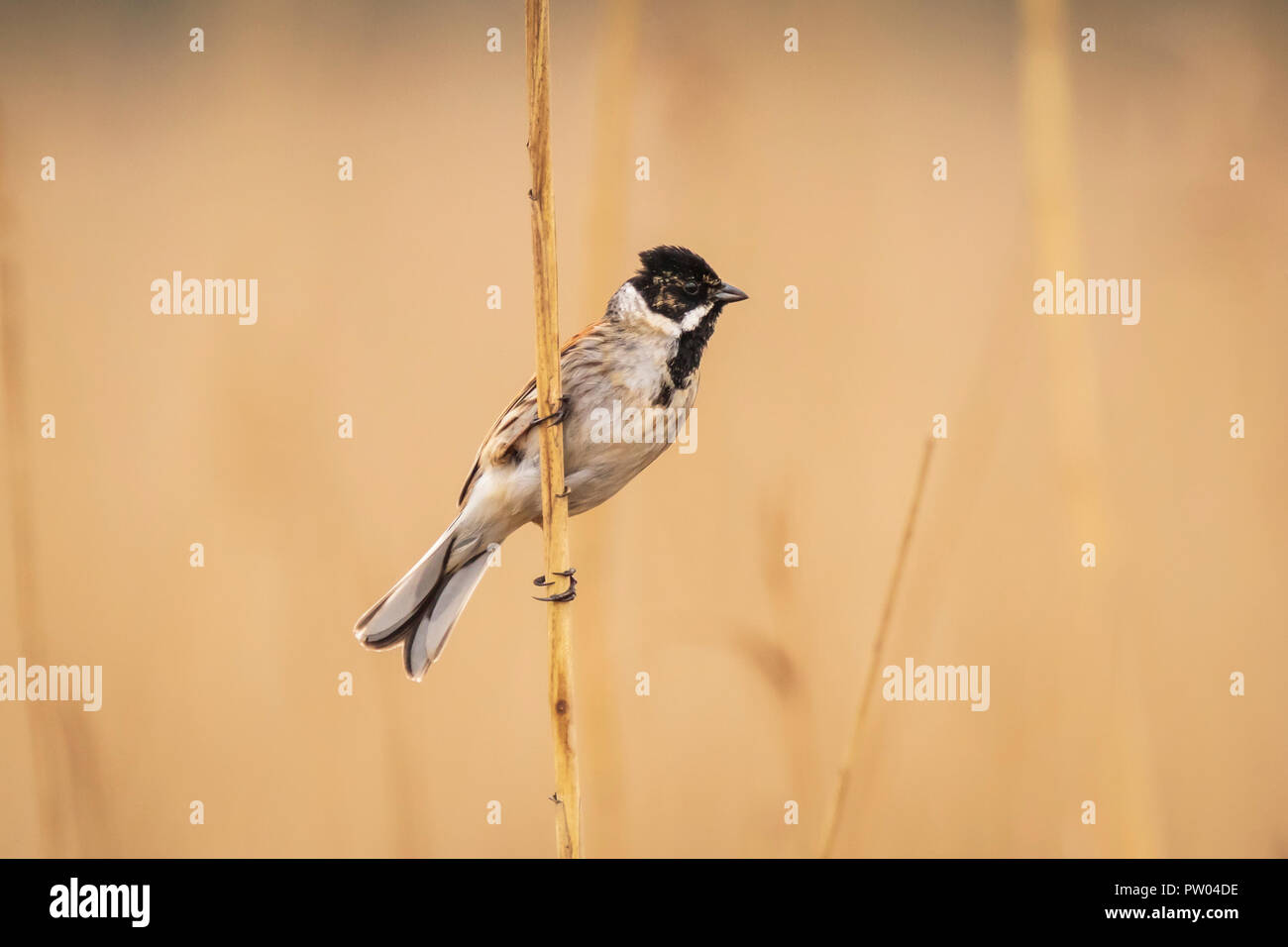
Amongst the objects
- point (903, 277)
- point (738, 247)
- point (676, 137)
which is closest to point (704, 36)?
point (676, 137)

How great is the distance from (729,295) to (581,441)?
1.82 ft

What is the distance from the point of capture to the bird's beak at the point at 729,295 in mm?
2717

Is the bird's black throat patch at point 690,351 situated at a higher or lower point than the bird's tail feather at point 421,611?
higher

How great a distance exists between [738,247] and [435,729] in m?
1.73

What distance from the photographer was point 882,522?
350 cm

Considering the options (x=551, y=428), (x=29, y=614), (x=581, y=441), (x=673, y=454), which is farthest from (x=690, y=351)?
(x=29, y=614)

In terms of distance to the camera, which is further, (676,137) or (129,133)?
(129,133)

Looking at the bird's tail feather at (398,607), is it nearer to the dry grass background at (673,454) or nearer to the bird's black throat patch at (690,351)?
the dry grass background at (673,454)

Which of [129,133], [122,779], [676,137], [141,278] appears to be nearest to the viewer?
[122,779]

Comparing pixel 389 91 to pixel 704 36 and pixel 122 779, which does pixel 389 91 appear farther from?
pixel 122 779

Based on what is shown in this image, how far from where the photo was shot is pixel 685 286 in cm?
277

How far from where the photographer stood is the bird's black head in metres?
2.75

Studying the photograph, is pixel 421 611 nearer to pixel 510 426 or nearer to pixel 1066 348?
pixel 510 426

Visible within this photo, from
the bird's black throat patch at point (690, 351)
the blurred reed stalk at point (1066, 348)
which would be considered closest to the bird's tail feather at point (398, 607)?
the bird's black throat patch at point (690, 351)
